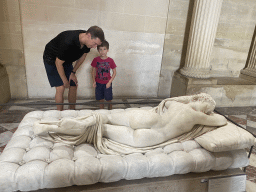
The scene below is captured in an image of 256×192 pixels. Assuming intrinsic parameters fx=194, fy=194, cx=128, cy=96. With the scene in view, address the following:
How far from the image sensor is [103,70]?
378 cm

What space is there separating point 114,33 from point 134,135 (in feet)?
10.3

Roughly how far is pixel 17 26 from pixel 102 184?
3867 mm

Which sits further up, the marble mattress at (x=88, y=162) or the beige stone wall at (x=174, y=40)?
the beige stone wall at (x=174, y=40)

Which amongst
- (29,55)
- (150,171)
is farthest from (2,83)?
(150,171)

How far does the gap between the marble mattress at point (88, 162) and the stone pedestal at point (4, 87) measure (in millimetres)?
2274

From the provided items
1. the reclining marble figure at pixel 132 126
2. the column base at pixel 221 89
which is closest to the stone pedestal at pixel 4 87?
the reclining marble figure at pixel 132 126

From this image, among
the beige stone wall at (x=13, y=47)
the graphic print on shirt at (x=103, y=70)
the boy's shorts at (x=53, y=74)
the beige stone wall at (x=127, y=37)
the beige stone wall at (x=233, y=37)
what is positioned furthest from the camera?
the beige stone wall at (x=233, y=37)

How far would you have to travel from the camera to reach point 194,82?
4.64 metres

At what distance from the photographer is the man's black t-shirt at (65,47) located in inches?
119

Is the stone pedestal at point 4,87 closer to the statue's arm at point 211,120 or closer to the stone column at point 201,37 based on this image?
the statue's arm at point 211,120

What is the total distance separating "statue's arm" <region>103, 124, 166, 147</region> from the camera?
2.06 m

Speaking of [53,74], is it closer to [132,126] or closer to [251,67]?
[132,126]

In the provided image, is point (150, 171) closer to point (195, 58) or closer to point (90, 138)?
point (90, 138)

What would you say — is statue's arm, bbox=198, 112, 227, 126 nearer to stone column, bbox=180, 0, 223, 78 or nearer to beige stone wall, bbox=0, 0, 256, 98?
stone column, bbox=180, 0, 223, 78
